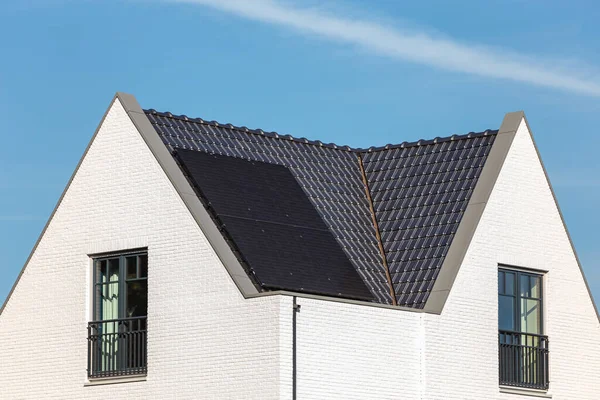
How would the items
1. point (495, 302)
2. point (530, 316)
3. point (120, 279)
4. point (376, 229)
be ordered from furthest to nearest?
point (376, 229) < point (530, 316) < point (495, 302) < point (120, 279)

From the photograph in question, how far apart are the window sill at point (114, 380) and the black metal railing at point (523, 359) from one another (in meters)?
8.28

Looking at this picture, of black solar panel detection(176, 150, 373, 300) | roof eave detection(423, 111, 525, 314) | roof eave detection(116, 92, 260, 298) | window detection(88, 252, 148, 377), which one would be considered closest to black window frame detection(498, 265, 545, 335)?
roof eave detection(423, 111, 525, 314)

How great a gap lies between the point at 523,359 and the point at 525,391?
754 millimetres

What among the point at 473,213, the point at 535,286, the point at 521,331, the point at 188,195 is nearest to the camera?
the point at 188,195

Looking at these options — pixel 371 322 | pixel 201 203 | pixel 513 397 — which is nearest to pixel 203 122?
pixel 201 203

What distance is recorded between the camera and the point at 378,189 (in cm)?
3841

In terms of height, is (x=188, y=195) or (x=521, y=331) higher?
(x=188, y=195)

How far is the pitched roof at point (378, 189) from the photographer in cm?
3484

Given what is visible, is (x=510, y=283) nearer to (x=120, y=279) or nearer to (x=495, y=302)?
(x=495, y=302)

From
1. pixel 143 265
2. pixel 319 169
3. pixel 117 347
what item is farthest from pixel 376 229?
pixel 117 347

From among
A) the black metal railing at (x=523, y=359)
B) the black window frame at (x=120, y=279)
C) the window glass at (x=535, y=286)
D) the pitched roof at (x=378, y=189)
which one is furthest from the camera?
the window glass at (x=535, y=286)

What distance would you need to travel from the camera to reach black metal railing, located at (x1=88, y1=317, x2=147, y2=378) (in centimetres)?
3334

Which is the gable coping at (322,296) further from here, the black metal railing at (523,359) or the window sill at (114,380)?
the window sill at (114,380)

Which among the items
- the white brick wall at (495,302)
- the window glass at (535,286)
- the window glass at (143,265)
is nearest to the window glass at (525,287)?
the window glass at (535,286)
